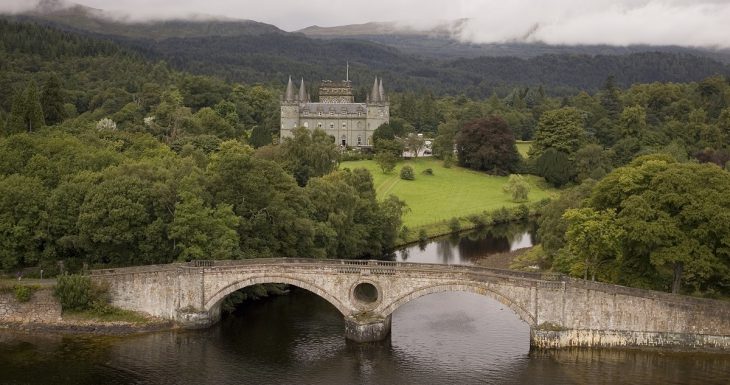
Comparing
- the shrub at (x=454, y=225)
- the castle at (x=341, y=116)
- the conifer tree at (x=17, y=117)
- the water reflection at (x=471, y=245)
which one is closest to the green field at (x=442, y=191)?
the shrub at (x=454, y=225)

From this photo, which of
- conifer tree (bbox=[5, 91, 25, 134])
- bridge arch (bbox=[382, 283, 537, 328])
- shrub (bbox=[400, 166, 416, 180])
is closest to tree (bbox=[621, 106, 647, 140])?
shrub (bbox=[400, 166, 416, 180])

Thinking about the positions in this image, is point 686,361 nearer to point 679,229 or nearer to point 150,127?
point 679,229

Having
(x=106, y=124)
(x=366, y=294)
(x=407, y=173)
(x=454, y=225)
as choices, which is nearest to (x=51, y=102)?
(x=106, y=124)

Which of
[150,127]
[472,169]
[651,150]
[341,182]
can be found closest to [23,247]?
[341,182]

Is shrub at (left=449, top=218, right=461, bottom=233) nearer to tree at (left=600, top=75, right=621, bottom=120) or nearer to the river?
the river

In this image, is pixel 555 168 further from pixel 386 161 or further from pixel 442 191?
pixel 386 161

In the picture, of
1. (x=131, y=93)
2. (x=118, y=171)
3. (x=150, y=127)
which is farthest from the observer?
(x=131, y=93)
